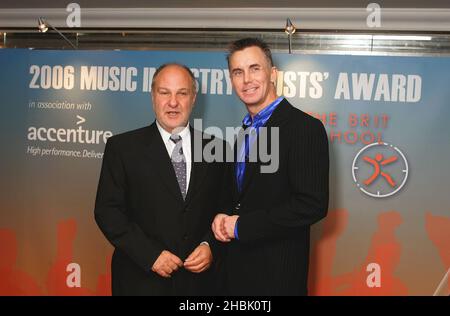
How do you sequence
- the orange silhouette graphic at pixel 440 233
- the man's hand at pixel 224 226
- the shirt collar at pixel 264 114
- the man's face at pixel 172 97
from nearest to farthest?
the man's hand at pixel 224 226 → the shirt collar at pixel 264 114 → the man's face at pixel 172 97 → the orange silhouette graphic at pixel 440 233

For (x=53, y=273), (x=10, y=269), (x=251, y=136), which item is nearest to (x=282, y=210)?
(x=251, y=136)

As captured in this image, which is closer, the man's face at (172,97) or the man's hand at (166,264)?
the man's hand at (166,264)

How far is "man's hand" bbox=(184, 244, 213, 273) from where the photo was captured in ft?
8.68

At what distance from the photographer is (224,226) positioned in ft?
8.33

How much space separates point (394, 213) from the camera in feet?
12.0

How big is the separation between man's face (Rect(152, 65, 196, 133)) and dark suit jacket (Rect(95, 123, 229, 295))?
0.13 metres

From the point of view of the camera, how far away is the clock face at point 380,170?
3639 mm

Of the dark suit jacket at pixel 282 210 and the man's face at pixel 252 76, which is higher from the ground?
the man's face at pixel 252 76

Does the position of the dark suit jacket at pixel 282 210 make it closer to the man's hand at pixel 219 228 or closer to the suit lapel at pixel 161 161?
the man's hand at pixel 219 228

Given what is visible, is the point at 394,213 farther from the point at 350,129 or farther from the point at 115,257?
the point at 115,257

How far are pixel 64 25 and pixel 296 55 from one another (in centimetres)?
219

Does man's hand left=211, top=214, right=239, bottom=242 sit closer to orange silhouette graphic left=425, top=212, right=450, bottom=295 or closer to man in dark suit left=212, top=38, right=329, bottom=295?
man in dark suit left=212, top=38, right=329, bottom=295

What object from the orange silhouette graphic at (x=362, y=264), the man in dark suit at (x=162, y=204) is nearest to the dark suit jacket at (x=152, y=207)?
the man in dark suit at (x=162, y=204)

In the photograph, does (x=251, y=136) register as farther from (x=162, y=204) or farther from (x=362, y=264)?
(x=362, y=264)
